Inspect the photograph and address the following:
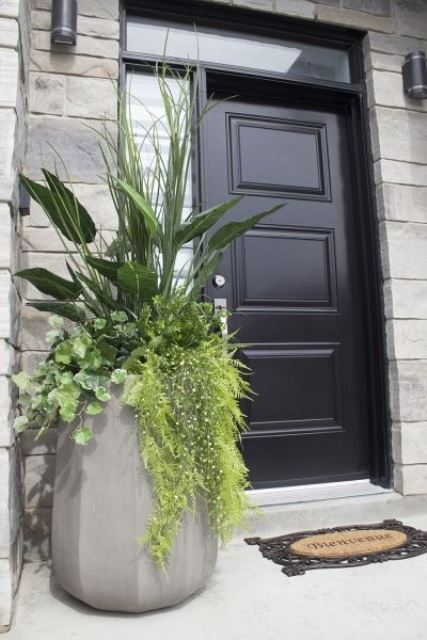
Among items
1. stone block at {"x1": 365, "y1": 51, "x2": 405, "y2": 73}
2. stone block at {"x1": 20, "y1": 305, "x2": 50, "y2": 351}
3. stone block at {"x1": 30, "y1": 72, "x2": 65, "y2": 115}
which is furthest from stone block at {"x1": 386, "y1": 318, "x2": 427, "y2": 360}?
stone block at {"x1": 30, "y1": 72, "x2": 65, "y2": 115}

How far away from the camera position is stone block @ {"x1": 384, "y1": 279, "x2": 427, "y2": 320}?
84.3 inches

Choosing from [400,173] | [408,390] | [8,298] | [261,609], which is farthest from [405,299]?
[8,298]

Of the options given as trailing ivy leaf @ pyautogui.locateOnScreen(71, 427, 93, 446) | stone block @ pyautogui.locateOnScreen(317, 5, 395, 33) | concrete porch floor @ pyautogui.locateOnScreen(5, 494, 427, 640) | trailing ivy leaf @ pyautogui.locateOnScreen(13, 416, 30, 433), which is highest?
stone block @ pyautogui.locateOnScreen(317, 5, 395, 33)

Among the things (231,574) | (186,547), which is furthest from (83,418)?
(231,574)

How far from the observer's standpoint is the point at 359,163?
92.3 inches

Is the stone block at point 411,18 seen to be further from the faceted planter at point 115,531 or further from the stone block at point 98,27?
the faceted planter at point 115,531

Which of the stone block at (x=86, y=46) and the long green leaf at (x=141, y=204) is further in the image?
the stone block at (x=86, y=46)

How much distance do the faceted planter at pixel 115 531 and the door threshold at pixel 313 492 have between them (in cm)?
72

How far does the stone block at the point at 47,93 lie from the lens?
189cm

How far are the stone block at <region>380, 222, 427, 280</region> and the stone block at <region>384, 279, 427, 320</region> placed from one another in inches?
1.4

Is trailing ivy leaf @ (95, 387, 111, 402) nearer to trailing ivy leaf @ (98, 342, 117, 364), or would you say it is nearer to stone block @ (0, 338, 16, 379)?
trailing ivy leaf @ (98, 342, 117, 364)

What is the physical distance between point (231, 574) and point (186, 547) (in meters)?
0.32

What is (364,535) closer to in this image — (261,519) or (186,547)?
(261,519)

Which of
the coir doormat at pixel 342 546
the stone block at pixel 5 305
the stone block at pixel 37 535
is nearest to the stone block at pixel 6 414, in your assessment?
the stone block at pixel 5 305
